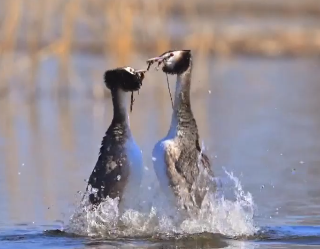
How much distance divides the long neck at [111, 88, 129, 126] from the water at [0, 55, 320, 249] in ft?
2.28

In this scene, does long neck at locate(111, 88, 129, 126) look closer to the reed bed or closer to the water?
the water

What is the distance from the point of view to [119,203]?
871 cm

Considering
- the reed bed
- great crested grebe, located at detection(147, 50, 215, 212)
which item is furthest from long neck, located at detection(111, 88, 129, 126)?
the reed bed

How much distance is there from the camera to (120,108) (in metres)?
8.94

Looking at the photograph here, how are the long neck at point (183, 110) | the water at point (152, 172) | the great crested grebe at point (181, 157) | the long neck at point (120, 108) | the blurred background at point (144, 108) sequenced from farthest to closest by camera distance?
the blurred background at point (144, 108), the long neck at point (120, 108), the long neck at point (183, 110), the great crested grebe at point (181, 157), the water at point (152, 172)

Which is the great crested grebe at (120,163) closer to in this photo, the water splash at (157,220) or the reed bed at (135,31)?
the water splash at (157,220)

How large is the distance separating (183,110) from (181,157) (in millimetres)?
437

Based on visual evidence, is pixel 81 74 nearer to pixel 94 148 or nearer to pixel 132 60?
pixel 132 60

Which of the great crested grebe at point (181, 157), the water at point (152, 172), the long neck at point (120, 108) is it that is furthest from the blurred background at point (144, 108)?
the long neck at point (120, 108)

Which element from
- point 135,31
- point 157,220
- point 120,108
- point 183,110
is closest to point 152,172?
point 120,108

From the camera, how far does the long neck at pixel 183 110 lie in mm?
8703

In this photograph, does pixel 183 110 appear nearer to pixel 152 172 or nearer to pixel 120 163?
pixel 120 163

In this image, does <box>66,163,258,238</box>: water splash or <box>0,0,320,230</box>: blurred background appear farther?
<box>0,0,320,230</box>: blurred background

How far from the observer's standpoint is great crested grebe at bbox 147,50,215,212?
8.54 m
